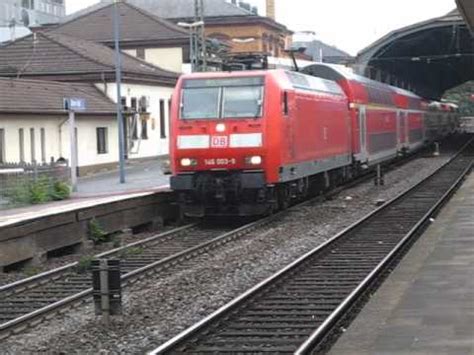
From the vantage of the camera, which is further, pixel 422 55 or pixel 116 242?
pixel 422 55

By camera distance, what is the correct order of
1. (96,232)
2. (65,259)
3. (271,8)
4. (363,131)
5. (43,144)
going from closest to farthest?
(65,259) → (96,232) → (363,131) → (43,144) → (271,8)

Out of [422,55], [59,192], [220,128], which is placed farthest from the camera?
[422,55]

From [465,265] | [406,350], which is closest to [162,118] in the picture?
[465,265]

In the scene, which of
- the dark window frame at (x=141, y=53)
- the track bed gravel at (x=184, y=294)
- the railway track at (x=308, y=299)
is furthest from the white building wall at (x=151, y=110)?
the railway track at (x=308, y=299)

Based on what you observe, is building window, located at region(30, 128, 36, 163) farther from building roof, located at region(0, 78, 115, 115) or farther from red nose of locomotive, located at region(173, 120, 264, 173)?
red nose of locomotive, located at region(173, 120, 264, 173)

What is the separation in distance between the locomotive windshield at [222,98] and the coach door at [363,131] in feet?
36.8

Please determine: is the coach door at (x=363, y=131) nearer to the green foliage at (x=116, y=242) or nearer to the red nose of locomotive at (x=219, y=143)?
the red nose of locomotive at (x=219, y=143)

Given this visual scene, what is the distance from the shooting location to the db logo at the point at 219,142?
1819 centimetres

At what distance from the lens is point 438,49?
61.3 m

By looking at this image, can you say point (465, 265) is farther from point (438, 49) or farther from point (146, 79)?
point (438, 49)

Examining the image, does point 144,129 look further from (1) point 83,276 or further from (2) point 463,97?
(2) point 463,97

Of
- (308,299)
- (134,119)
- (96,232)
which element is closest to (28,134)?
(134,119)

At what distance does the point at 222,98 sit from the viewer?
60.7 ft

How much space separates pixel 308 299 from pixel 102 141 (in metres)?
32.8
